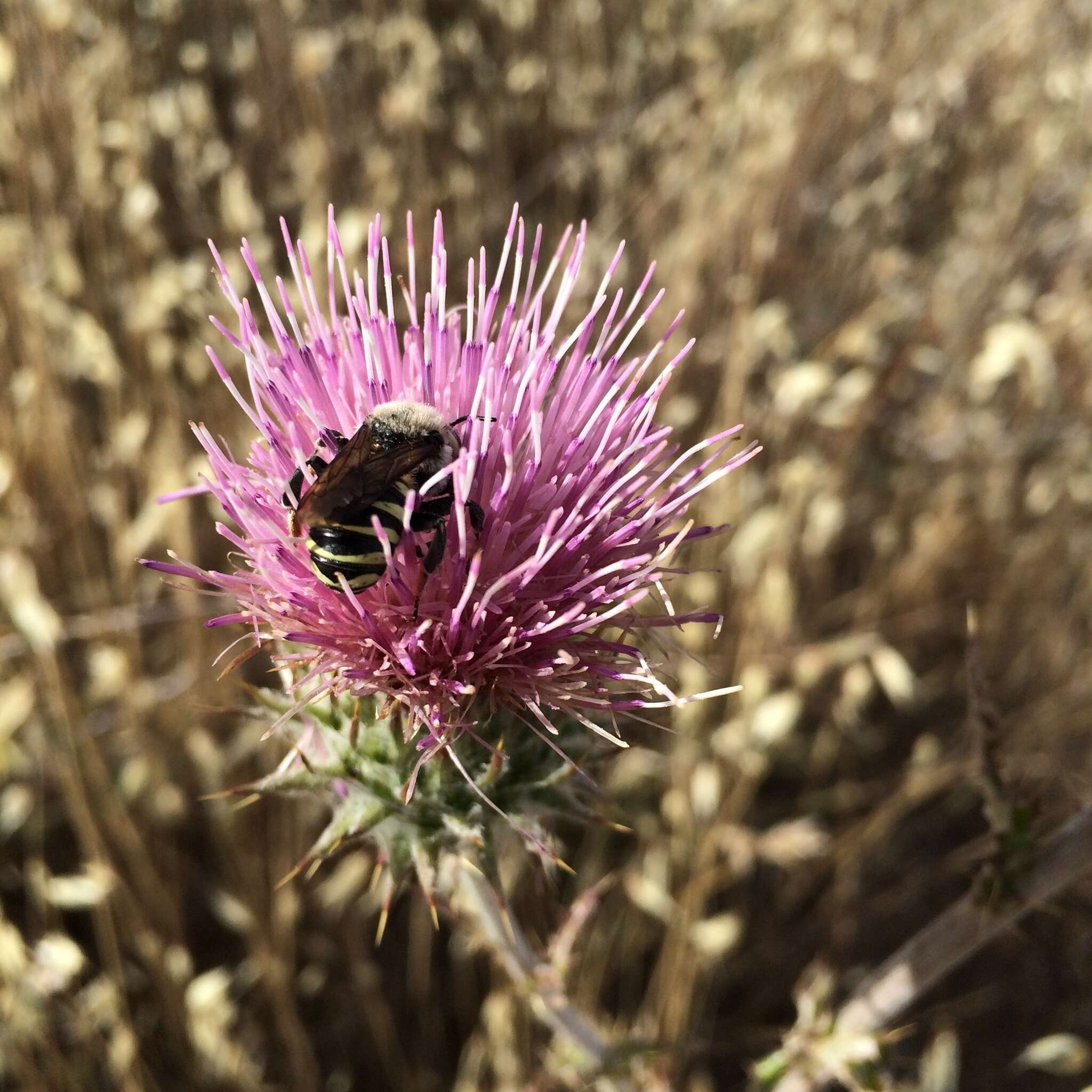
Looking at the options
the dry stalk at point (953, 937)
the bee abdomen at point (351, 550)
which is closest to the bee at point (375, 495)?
the bee abdomen at point (351, 550)

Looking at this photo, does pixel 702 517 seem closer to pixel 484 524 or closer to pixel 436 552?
pixel 484 524

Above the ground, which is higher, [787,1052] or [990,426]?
[990,426]

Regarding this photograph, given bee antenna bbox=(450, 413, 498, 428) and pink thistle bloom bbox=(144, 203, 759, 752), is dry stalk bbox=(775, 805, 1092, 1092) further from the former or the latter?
bee antenna bbox=(450, 413, 498, 428)

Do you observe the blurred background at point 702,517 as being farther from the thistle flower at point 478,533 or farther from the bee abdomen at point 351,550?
the bee abdomen at point 351,550

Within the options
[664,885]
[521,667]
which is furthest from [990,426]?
[521,667]

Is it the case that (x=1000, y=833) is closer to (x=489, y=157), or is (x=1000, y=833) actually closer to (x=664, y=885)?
(x=664, y=885)

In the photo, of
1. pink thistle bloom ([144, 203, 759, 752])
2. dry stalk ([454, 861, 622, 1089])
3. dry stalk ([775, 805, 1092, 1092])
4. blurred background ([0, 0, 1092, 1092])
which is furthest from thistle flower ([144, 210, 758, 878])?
blurred background ([0, 0, 1092, 1092])
